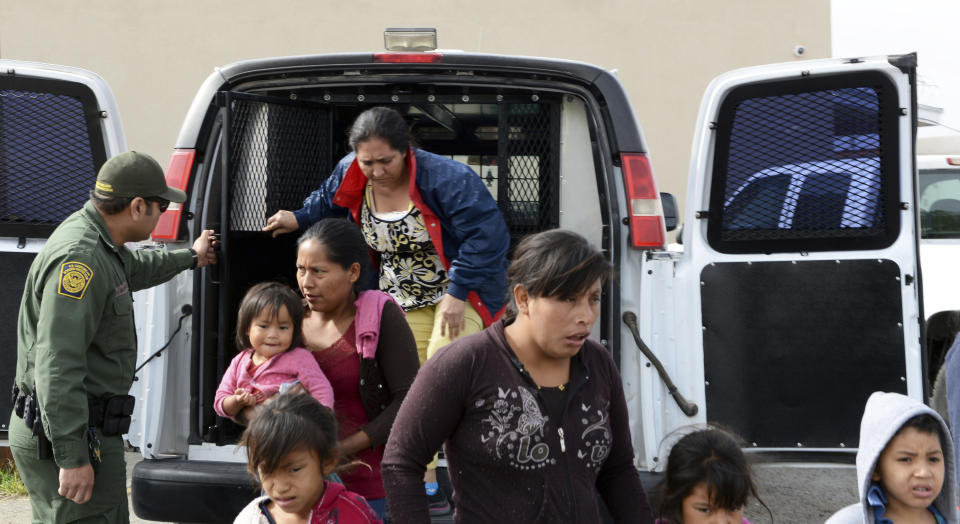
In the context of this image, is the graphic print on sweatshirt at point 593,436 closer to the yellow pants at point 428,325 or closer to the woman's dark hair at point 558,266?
the woman's dark hair at point 558,266

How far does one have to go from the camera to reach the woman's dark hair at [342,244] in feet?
10.7

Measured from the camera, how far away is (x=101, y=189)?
322cm

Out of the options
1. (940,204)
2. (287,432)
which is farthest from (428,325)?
(940,204)

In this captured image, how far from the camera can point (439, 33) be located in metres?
14.6

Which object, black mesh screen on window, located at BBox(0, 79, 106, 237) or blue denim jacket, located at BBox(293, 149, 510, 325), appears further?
black mesh screen on window, located at BBox(0, 79, 106, 237)

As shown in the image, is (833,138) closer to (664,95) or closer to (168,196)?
(168,196)

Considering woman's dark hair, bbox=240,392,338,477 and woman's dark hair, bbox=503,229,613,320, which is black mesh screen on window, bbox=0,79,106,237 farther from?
woman's dark hair, bbox=503,229,613,320

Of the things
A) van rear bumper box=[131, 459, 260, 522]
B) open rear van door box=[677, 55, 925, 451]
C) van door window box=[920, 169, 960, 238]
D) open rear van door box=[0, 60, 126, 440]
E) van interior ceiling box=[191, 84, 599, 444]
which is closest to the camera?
van rear bumper box=[131, 459, 260, 522]

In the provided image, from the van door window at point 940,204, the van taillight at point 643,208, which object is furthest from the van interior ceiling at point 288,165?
the van door window at point 940,204

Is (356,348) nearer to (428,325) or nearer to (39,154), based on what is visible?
(428,325)

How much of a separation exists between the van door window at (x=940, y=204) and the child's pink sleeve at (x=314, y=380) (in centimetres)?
500

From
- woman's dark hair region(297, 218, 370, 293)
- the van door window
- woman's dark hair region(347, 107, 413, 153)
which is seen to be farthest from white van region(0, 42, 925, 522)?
the van door window

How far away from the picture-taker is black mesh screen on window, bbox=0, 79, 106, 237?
3.96m

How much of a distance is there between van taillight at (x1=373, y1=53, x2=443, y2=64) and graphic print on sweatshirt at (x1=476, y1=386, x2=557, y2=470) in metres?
2.02
